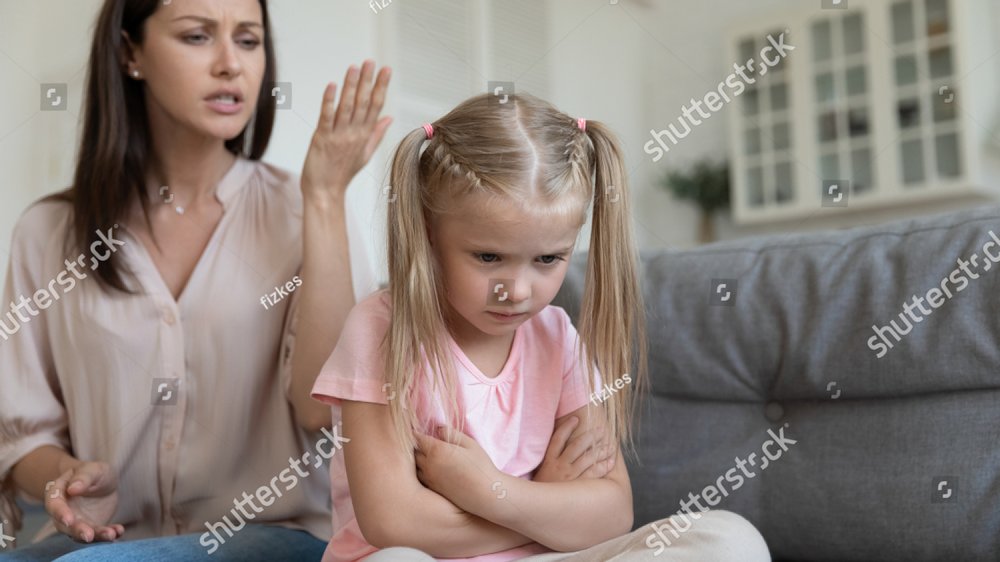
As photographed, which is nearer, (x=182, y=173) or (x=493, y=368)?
(x=493, y=368)

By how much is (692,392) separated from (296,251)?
0.58 meters

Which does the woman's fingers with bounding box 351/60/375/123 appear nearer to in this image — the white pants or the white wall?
the white pants

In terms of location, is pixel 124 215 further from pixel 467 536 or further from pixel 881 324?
pixel 881 324

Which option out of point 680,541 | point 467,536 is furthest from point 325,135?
point 680,541

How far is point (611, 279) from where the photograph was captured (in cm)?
105

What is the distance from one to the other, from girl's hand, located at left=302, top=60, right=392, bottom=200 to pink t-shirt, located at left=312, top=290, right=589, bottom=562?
237 mm

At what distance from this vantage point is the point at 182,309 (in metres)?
1.25

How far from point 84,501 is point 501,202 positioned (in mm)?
685
